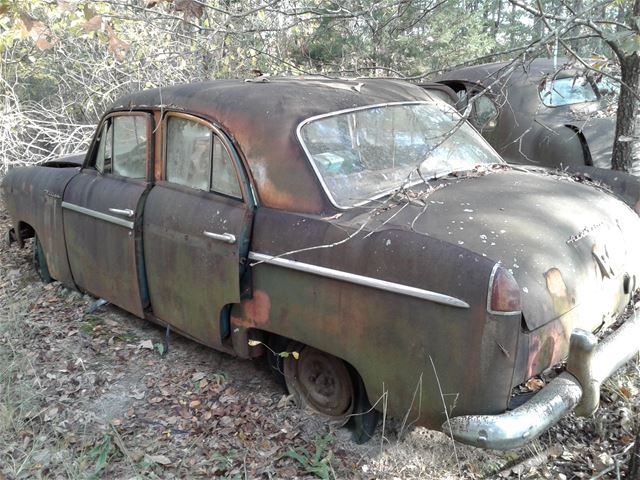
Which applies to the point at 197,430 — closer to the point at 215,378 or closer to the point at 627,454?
the point at 215,378

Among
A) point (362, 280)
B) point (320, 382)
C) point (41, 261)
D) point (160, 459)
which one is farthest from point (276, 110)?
point (41, 261)

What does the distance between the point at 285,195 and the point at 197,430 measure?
1443 mm

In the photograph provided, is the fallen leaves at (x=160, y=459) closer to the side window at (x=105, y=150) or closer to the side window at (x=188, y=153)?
the side window at (x=188, y=153)

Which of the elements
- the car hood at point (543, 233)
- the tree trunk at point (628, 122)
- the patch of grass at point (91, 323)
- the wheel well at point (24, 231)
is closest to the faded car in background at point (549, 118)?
the tree trunk at point (628, 122)

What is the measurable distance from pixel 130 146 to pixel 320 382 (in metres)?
2.19

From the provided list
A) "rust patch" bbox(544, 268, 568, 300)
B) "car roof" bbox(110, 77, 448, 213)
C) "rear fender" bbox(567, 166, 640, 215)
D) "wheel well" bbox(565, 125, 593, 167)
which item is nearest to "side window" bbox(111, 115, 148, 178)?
"car roof" bbox(110, 77, 448, 213)

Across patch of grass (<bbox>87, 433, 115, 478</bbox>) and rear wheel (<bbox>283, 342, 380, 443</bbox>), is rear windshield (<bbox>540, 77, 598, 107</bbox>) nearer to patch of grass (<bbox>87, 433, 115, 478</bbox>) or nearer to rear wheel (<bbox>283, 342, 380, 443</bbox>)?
rear wheel (<bbox>283, 342, 380, 443</bbox>)

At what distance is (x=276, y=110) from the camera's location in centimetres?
330

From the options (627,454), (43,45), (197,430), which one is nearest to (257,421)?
(197,430)

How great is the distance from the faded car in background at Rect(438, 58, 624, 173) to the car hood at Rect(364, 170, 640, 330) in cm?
244

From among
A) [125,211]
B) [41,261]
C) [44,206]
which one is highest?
[125,211]

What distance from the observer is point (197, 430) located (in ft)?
11.0

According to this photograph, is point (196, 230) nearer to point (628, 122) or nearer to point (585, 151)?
point (628, 122)

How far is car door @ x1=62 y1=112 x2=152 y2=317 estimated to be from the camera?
3918 millimetres
